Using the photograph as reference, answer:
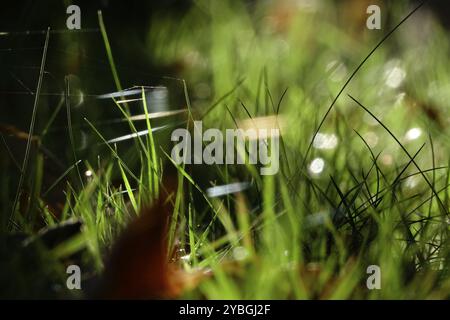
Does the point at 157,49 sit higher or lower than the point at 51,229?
higher

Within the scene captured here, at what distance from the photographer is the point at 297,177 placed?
0.94 m

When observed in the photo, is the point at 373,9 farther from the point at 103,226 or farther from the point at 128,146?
the point at 103,226

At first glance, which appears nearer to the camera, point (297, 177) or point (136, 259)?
point (136, 259)

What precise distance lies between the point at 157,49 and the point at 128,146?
66 centimetres

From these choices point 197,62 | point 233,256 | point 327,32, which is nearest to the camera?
point 233,256

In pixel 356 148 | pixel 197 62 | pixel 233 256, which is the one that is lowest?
pixel 233 256

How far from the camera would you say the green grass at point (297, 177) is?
2.38ft

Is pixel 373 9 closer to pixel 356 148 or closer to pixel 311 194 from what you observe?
pixel 356 148

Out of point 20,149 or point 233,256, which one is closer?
point 233,256

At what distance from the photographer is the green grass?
73cm

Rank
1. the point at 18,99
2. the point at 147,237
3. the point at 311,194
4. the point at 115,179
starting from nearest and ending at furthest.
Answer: the point at 147,237 < the point at 311,194 < the point at 115,179 < the point at 18,99

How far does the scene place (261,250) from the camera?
2.57ft

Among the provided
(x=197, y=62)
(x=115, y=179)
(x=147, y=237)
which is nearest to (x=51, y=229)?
(x=147, y=237)

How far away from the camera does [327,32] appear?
6.55 feet
